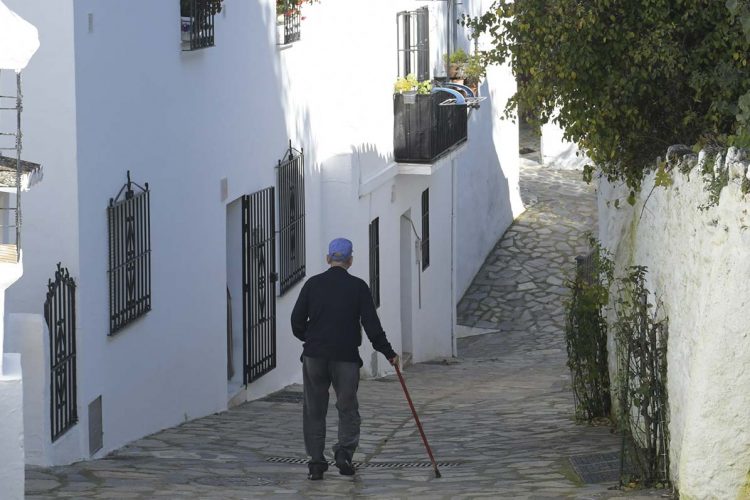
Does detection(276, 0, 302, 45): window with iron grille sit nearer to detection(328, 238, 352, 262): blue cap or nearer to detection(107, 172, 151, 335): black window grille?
detection(107, 172, 151, 335): black window grille

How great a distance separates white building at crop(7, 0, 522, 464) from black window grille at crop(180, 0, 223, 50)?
0.17 feet

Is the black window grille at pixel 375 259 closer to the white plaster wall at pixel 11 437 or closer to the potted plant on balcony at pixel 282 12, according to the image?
the potted plant on balcony at pixel 282 12

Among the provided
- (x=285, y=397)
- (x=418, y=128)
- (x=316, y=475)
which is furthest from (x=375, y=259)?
(x=316, y=475)

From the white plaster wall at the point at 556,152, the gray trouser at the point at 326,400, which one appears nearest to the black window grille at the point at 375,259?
the gray trouser at the point at 326,400

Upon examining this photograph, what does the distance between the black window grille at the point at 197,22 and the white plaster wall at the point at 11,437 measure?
18.2 feet

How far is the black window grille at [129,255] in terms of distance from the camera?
10.4 metres

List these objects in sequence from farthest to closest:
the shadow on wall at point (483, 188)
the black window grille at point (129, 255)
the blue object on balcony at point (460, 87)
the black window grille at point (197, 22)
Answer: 1. the shadow on wall at point (483, 188)
2. the blue object on balcony at point (460, 87)
3. the black window grille at point (197, 22)
4. the black window grille at point (129, 255)

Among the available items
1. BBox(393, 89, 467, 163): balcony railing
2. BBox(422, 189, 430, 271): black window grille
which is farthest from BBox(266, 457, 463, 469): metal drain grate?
BBox(422, 189, 430, 271): black window grille

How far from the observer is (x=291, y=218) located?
51.5 feet

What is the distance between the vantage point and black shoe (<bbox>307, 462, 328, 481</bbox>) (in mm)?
9289

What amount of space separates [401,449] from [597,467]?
2.37 metres

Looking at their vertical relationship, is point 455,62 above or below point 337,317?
above

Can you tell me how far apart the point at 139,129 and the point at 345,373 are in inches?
122

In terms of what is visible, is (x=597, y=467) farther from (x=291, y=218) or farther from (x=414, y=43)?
(x=414, y=43)
